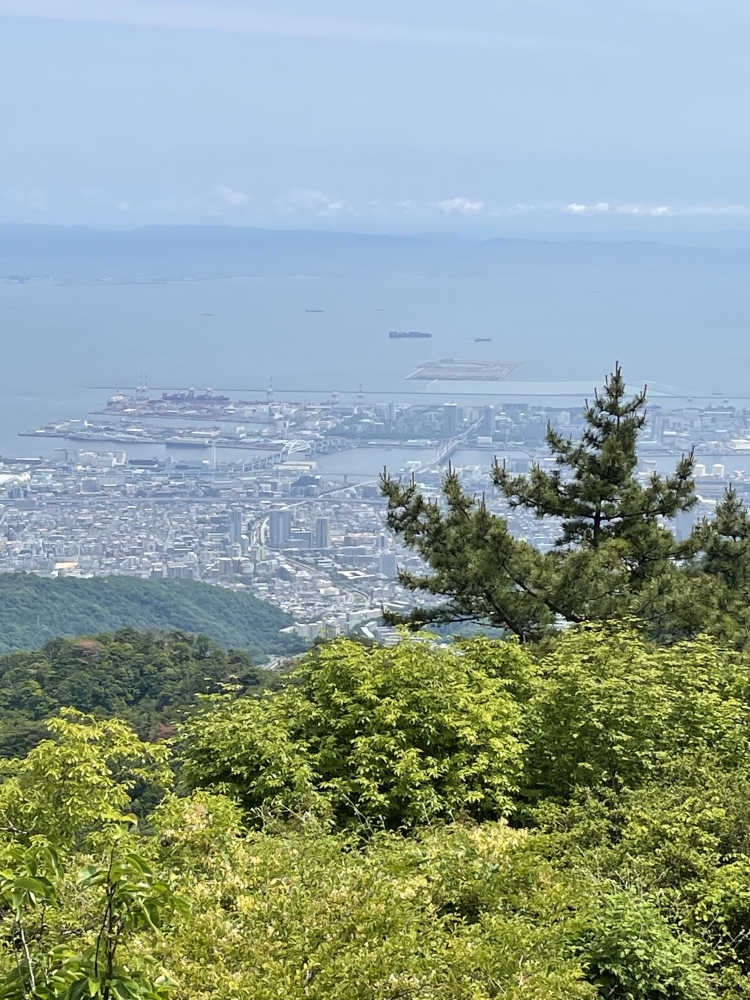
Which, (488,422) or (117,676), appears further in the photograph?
(488,422)

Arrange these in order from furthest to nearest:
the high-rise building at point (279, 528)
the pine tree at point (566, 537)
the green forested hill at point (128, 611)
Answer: the high-rise building at point (279, 528) → the green forested hill at point (128, 611) → the pine tree at point (566, 537)

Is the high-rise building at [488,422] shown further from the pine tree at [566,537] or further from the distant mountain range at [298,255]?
the distant mountain range at [298,255]

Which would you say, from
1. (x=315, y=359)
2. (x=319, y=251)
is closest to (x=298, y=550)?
(x=315, y=359)

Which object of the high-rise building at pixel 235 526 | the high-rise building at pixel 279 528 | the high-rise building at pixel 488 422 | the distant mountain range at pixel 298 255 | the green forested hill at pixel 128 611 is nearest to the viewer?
the green forested hill at pixel 128 611

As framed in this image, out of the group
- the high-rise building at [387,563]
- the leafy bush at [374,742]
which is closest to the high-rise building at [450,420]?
the high-rise building at [387,563]

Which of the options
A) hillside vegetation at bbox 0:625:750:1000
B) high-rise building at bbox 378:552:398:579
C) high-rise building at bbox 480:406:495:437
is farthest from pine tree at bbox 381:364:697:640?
high-rise building at bbox 480:406:495:437

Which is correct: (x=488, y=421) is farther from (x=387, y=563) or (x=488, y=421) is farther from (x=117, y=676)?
(x=117, y=676)

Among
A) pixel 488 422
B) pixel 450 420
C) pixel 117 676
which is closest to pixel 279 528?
pixel 488 422
